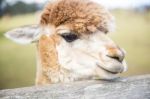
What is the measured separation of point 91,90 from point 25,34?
12.4 inches

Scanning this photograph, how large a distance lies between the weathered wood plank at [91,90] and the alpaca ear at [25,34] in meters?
0.21

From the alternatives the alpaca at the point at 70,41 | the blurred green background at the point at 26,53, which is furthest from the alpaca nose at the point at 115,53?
the blurred green background at the point at 26,53

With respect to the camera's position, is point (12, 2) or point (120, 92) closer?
point (120, 92)

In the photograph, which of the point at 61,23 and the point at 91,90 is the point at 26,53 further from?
the point at 91,90

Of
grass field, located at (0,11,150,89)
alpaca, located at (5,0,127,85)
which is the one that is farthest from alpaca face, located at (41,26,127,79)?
grass field, located at (0,11,150,89)

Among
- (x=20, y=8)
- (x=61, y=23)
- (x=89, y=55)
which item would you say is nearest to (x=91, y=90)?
(x=89, y=55)

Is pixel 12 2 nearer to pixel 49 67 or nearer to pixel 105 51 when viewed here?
pixel 49 67

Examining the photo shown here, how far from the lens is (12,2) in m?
1.29

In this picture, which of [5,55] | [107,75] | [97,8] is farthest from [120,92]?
[5,55]

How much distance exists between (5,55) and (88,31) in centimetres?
32

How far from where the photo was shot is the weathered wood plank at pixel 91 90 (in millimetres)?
1099

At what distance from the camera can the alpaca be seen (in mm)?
1198

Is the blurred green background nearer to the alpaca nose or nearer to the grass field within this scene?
the grass field

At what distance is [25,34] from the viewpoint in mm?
1237
